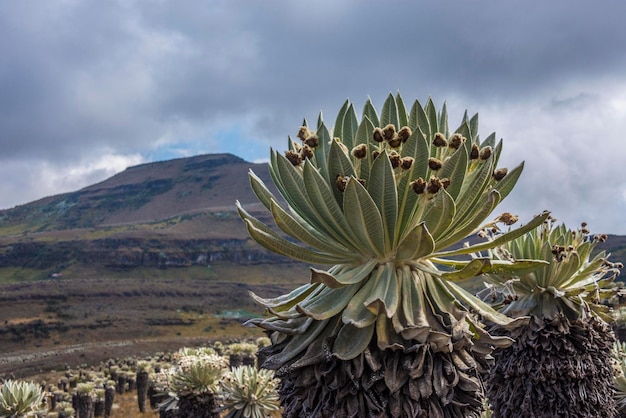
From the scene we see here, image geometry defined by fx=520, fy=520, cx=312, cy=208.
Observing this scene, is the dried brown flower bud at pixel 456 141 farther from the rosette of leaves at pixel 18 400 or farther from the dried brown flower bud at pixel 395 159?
the rosette of leaves at pixel 18 400

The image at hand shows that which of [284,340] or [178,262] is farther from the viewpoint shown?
[178,262]

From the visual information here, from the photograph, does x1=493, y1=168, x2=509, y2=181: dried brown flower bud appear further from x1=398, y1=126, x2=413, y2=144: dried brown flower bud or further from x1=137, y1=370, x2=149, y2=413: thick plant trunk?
x1=137, y1=370, x2=149, y2=413: thick plant trunk

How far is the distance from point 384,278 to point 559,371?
328cm

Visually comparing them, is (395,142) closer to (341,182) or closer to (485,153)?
(341,182)

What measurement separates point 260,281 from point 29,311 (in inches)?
2478

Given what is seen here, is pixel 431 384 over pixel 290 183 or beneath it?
beneath

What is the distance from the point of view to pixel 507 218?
3.59 metres

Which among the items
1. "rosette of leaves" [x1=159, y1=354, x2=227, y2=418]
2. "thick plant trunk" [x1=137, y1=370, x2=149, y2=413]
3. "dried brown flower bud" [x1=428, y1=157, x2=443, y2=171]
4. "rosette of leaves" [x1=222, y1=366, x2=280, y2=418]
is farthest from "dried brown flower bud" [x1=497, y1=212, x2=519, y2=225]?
"thick plant trunk" [x1=137, y1=370, x2=149, y2=413]

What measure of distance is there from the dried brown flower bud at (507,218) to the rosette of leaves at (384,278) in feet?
0.52

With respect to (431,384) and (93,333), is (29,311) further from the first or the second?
(431,384)

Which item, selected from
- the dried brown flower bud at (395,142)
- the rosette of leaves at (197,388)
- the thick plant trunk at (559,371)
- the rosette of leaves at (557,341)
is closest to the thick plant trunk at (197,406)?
the rosette of leaves at (197,388)

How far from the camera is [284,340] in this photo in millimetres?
3328

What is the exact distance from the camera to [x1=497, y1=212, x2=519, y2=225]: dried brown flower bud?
11.7 ft

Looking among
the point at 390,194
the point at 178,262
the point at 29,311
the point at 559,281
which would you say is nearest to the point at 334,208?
the point at 390,194
